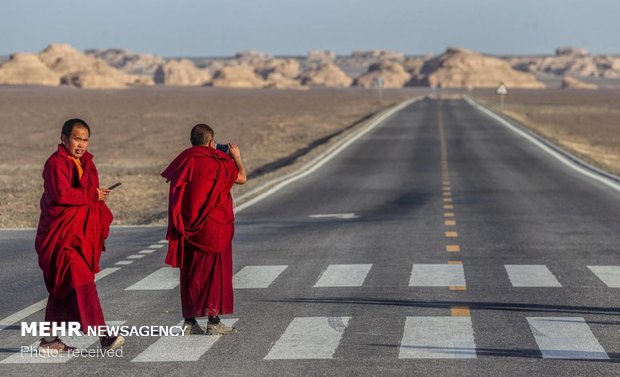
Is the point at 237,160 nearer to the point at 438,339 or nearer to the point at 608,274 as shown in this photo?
the point at 438,339

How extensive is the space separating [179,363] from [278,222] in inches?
482

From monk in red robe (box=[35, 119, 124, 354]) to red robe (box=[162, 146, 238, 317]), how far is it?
104 centimetres

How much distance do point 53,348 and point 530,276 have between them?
21.0 ft

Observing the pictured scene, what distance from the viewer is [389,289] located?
43.9 ft

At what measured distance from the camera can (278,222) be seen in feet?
71.3

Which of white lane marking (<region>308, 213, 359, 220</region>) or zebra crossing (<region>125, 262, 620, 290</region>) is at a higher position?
zebra crossing (<region>125, 262, 620, 290</region>)

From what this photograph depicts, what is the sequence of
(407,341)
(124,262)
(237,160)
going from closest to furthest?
(407,341) < (237,160) < (124,262)

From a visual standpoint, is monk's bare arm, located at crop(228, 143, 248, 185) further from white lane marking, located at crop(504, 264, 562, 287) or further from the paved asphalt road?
white lane marking, located at crop(504, 264, 562, 287)

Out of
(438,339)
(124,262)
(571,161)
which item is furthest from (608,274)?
(571,161)

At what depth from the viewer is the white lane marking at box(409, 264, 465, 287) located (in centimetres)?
1380

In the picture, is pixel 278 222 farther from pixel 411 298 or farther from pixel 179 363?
pixel 179 363

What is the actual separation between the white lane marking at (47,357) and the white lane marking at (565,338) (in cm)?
358

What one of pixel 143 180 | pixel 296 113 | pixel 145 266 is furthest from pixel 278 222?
pixel 296 113

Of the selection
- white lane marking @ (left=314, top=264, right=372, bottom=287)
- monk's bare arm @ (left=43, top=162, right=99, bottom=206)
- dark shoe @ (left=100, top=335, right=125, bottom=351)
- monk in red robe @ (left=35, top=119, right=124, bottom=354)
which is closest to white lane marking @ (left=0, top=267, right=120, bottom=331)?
dark shoe @ (left=100, top=335, right=125, bottom=351)
